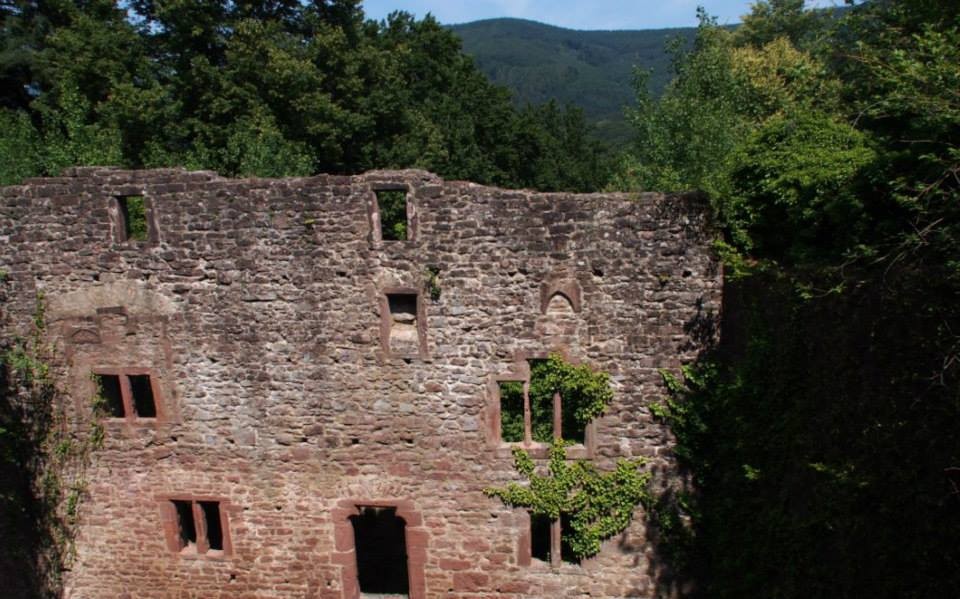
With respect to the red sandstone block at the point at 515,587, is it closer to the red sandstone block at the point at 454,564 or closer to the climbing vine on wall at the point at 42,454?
the red sandstone block at the point at 454,564

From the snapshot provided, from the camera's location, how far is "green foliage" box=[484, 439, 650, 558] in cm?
1020

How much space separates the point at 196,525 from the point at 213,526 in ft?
3.56

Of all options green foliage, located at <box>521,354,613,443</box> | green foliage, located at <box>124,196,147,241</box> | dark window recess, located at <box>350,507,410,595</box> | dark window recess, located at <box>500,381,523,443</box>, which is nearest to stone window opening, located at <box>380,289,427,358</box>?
green foliage, located at <box>521,354,613,443</box>

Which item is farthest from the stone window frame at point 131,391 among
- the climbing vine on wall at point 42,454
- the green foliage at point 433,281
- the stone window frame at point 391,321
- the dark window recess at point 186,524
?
the green foliage at point 433,281

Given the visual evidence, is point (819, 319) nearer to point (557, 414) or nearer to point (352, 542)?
point (557, 414)

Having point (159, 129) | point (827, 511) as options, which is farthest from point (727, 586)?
point (159, 129)

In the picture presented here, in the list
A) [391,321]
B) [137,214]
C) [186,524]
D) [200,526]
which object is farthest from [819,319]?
[137,214]

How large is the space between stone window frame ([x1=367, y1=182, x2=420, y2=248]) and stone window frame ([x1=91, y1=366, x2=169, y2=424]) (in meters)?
4.40

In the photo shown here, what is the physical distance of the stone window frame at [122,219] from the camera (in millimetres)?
10344

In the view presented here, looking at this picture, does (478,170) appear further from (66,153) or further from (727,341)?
(727,341)

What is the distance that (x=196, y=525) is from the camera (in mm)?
11250

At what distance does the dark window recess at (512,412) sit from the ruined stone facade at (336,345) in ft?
13.7

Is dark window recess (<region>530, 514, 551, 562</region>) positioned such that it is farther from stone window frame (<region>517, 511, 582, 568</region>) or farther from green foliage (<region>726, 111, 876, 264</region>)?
green foliage (<region>726, 111, 876, 264</region>)

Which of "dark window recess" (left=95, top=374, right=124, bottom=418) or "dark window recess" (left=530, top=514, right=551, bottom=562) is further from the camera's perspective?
"dark window recess" (left=530, top=514, right=551, bottom=562)
